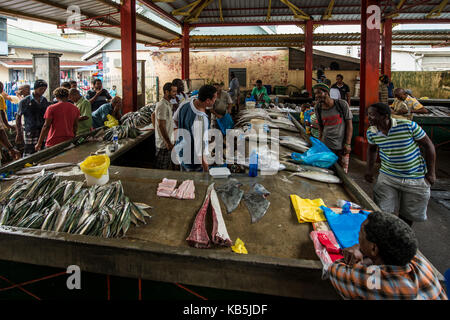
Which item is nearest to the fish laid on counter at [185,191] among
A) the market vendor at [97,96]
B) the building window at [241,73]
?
the market vendor at [97,96]

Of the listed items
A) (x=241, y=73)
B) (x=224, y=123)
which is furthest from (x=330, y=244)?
(x=241, y=73)

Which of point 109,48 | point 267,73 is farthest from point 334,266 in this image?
point 109,48

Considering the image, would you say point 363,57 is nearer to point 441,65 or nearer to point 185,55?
point 185,55

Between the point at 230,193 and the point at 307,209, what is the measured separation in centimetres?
72

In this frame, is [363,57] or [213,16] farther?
[213,16]

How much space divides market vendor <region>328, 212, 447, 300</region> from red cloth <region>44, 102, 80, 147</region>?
14.5 ft

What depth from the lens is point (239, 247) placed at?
213 centimetres

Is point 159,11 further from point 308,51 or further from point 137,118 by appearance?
point 308,51

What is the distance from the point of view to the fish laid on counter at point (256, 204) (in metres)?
2.57

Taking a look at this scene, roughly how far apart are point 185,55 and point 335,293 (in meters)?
13.4

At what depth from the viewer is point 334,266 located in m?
1.57

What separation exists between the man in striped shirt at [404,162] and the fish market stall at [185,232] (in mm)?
459

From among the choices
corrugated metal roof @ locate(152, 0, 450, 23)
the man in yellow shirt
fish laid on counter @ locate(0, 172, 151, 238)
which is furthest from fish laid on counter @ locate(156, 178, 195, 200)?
corrugated metal roof @ locate(152, 0, 450, 23)
